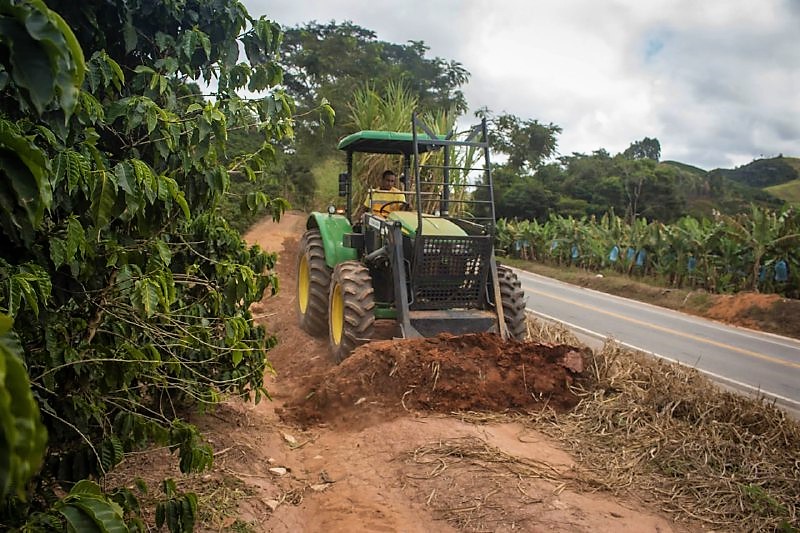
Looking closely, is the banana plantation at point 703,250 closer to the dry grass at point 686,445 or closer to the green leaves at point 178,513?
the dry grass at point 686,445

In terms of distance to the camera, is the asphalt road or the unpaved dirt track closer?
the unpaved dirt track

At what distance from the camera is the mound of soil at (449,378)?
18.2 feet

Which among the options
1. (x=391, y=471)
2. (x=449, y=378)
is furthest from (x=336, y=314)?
(x=391, y=471)

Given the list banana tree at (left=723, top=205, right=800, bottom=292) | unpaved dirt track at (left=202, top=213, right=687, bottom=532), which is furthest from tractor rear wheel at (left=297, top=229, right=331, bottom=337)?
banana tree at (left=723, top=205, right=800, bottom=292)

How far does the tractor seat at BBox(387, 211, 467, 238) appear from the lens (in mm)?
7105

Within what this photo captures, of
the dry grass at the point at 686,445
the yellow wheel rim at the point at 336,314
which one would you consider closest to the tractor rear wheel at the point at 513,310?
the dry grass at the point at 686,445

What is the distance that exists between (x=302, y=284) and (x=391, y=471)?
5.79 m

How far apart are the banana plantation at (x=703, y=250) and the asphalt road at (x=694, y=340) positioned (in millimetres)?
2947

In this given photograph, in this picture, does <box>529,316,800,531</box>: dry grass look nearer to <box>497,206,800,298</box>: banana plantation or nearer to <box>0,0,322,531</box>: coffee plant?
<box>0,0,322,531</box>: coffee plant

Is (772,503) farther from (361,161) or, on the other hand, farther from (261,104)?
(361,161)

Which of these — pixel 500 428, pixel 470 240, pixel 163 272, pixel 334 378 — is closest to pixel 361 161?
pixel 470 240

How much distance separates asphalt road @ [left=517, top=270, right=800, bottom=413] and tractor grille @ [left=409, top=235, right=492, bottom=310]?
10.7ft

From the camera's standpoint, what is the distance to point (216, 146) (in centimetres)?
303

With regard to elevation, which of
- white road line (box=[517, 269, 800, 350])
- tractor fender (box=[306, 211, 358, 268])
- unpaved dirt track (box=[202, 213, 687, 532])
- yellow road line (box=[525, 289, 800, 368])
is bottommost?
white road line (box=[517, 269, 800, 350])
